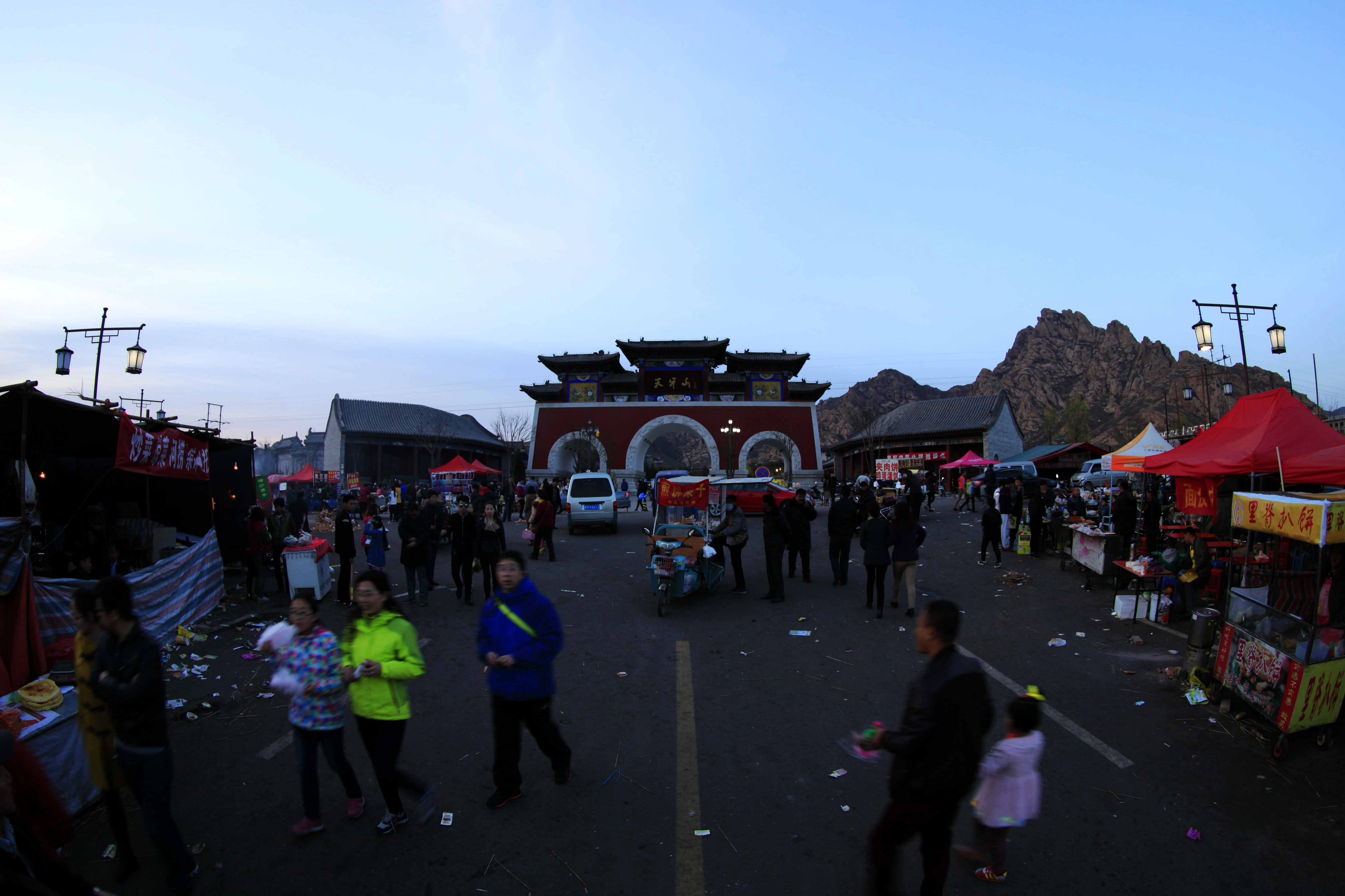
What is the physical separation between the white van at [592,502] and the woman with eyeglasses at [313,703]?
593 inches

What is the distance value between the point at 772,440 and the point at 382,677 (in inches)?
1418

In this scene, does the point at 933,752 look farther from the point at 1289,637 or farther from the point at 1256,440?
the point at 1256,440

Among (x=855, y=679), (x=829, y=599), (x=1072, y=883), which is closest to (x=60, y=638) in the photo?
(x=855, y=679)

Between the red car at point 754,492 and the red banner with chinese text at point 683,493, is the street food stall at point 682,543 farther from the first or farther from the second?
the red car at point 754,492

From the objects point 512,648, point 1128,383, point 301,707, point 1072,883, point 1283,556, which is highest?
point 1128,383

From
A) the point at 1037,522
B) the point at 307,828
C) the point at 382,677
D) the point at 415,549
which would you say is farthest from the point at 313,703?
the point at 1037,522

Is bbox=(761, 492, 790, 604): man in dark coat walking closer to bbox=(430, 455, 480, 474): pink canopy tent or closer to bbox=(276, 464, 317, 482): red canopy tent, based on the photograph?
bbox=(430, 455, 480, 474): pink canopy tent

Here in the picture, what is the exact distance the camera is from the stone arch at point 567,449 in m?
38.4

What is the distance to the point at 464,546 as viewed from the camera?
9.93m

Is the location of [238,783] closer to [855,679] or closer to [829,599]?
[855,679]

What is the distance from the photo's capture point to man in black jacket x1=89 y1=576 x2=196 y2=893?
3295 millimetres

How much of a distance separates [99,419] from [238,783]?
6231 millimetres

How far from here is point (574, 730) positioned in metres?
5.27

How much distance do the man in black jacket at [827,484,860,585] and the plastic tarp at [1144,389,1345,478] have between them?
457 cm
